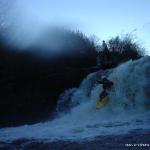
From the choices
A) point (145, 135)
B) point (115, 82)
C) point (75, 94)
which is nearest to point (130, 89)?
point (115, 82)

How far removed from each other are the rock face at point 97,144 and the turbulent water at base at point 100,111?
785 mm

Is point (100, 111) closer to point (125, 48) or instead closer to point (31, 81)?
point (31, 81)

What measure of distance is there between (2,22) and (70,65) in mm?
6409

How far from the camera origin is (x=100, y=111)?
22484 millimetres

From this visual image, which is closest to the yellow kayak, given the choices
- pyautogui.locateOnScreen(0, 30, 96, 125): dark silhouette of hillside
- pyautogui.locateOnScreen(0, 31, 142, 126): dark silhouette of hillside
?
pyautogui.locateOnScreen(0, 31, 142, 126): dark silhouette of hillside

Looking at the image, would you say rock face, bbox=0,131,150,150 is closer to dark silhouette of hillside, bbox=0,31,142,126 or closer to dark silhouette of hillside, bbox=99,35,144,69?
dark silhouette of hillside, bbox=0,31,142,126

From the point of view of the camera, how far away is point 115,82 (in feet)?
78.5

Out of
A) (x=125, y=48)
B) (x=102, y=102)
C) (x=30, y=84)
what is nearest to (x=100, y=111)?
(x=102, y=102)

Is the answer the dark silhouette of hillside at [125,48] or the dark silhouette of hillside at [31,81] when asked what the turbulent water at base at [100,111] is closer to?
the dark silhouette of hillside at [31,81]

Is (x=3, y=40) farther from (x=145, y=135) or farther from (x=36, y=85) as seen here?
(x=145, y=135)

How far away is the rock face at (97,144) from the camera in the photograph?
42.3 feet

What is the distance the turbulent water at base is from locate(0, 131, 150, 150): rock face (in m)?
0.79

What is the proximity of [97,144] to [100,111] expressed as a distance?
8963 mm

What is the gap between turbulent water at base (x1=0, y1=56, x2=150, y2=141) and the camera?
1664 centimetres
